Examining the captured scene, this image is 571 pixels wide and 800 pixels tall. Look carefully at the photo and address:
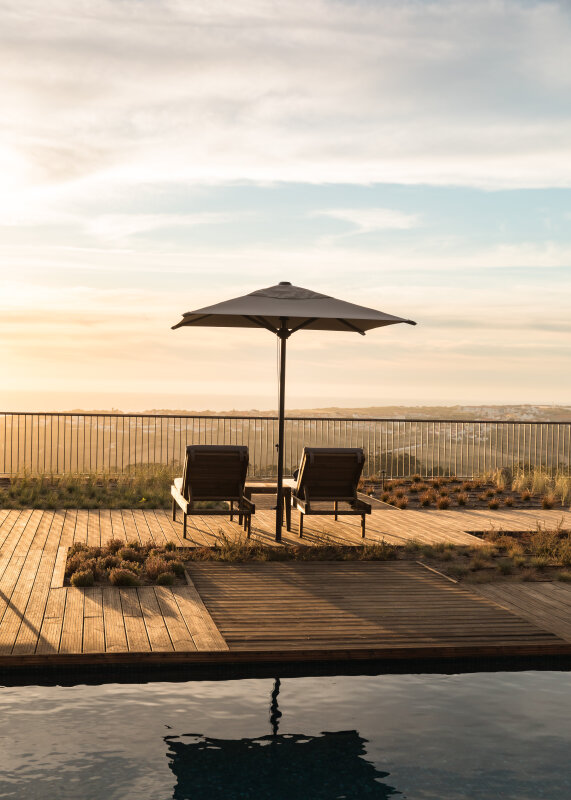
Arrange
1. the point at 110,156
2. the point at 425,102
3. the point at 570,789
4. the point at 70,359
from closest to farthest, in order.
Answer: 1. the point at 570,789
2. the point at 425,102
3. the point at 110,156
4. the point at 70,359

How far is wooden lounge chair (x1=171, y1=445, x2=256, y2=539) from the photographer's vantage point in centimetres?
888

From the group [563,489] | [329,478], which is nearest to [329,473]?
[329,478]

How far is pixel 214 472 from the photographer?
900 cm

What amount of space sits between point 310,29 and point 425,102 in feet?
6.90

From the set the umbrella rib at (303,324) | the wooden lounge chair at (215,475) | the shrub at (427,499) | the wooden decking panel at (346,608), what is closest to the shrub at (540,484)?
the shrub at (427,499)

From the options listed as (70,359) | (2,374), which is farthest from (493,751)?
(70,359)

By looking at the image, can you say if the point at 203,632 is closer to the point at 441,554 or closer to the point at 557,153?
the point at 441,554

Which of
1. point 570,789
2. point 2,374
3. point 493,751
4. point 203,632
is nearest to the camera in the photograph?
point 570,789

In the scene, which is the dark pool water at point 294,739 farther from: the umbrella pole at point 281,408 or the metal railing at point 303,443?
the metal railing at point 303,443

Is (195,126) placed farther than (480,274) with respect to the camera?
No

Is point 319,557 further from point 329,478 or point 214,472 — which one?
point 214,472

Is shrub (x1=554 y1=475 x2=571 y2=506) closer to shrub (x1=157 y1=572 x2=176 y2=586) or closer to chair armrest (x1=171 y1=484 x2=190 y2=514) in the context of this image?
chair armrest (x1=171 y1=484 x2=190 y2=514)

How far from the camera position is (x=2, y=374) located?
19.3 meters

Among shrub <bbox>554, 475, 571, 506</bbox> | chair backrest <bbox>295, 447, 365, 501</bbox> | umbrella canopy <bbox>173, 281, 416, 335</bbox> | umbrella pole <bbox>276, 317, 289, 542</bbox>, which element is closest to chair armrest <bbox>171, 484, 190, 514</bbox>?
umbrella pole <bbox>276, 317, 289, 542</bbox>
